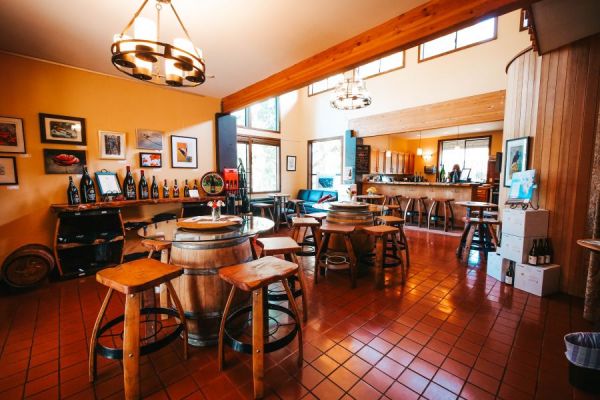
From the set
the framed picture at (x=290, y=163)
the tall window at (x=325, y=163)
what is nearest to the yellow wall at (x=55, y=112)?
the framed picture at (x=290, y=163)

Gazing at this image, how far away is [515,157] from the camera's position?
11.4 ft

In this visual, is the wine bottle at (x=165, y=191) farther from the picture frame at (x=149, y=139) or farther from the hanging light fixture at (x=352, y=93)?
the hanging light fixture at (x=352, y=93)

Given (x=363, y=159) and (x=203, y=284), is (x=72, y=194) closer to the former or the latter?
(x=203, y=284)

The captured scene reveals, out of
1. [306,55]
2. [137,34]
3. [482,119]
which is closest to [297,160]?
[482,119]

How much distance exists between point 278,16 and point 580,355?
11.0 feet

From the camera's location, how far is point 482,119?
5531mm

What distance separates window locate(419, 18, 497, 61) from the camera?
18.4 ft

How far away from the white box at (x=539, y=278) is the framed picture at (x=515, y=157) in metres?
1.23

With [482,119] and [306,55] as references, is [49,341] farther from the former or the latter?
[482,119]

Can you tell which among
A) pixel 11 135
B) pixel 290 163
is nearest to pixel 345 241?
pixel 11 135

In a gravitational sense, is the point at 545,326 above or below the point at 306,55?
below

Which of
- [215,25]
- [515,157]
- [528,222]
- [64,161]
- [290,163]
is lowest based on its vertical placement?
[528,222]

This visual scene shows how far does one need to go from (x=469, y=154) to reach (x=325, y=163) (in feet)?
17.9

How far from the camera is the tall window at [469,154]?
923 cm
